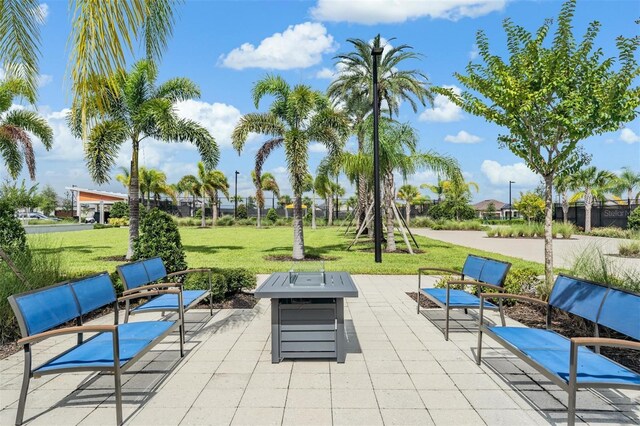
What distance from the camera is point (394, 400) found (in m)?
3.25

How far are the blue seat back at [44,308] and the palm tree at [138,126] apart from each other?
10111mm

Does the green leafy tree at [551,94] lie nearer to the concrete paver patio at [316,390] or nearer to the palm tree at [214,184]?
the concrete paver patio at [316,390]

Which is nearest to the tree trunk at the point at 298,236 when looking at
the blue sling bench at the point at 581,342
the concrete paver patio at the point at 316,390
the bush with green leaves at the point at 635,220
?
the concrete paver patio at the point at 316,390

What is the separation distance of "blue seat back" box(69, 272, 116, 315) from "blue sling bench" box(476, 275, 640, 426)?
3823mm

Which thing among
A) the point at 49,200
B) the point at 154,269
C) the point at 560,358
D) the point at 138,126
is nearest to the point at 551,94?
the point at 560,358

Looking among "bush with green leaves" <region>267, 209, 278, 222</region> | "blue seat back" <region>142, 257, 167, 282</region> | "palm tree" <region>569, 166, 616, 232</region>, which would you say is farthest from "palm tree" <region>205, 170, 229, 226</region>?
"blue seat back" <region>142, 257, 167, 282</region>

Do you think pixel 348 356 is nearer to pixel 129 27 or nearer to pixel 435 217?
pixel 129 27

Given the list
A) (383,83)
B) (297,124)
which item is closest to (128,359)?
(297,124)

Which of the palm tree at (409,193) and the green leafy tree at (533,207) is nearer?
the green leafy tree at (533,207)

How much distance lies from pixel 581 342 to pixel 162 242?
6704 mm

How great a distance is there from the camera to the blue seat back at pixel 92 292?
3.75 metres

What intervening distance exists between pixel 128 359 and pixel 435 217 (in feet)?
131

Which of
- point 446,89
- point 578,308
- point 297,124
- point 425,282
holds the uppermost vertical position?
point 297,124

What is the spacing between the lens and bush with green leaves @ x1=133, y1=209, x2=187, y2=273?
741 centimetres
